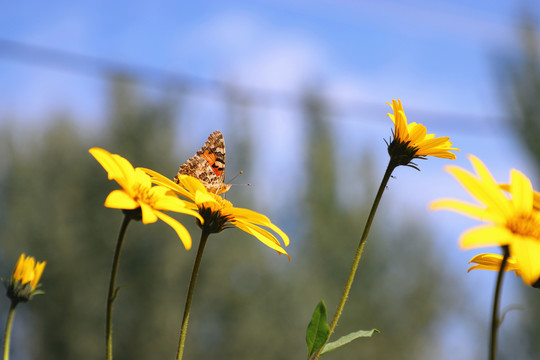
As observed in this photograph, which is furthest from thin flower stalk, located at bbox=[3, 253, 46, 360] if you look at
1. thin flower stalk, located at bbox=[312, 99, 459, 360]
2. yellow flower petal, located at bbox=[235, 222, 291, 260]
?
thin flower stalk, located at bbox=[312, 99, 459, 360]

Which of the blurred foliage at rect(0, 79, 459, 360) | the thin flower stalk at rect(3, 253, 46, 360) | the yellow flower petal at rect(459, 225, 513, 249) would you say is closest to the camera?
the yellow flower petal at rect(459, 225, 513, 249)

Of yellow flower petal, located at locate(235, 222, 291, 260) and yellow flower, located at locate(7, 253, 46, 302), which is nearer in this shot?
yellow flower petal, located at locate(235, 222, 291, 260)

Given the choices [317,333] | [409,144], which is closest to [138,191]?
[317,333]

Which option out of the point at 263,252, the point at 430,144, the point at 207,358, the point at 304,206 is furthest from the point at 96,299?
the point at 430,144

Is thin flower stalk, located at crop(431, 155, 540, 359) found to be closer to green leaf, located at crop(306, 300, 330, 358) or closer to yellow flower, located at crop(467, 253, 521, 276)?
yellow flower, located at crop(467, 253, 521, 276)

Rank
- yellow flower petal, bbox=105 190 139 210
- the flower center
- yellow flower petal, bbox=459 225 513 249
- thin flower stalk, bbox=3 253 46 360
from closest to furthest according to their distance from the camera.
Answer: yellow flower petal, bbox=459 225 513 249 < the flower center < yellow flower petal, bbox=105 190 139 210 < thin flower stalk, bbox=3 253 46 360

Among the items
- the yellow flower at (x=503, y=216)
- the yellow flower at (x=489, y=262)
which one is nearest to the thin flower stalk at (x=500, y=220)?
the yellow flower at (x=503, y=216)

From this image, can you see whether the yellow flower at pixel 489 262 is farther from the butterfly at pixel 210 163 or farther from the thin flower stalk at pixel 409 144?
the butterfly at pixel 210 163

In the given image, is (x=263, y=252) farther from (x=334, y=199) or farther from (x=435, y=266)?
(x=435, y=266)
